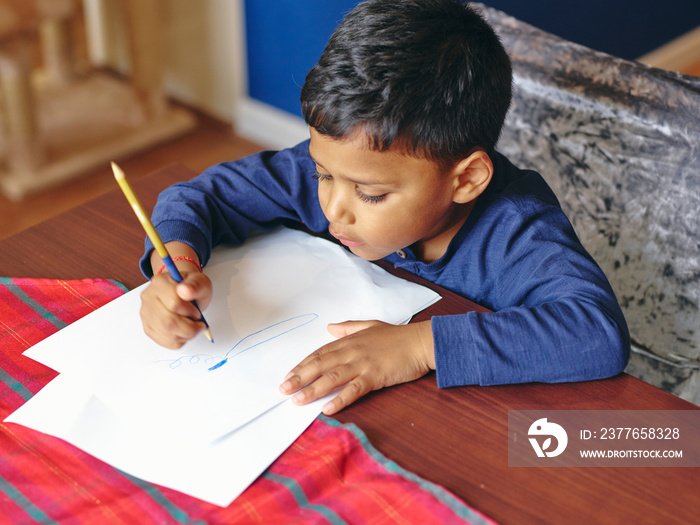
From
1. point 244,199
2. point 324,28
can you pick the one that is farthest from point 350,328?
point 324,28

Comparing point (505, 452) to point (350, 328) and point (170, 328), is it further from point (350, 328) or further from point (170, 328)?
point (170, 328)

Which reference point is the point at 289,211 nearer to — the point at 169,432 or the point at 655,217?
the point at 169,432

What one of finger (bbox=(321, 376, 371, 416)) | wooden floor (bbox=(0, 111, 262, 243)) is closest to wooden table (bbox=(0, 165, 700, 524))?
finger (bbox=(321, 376, 371, 416))

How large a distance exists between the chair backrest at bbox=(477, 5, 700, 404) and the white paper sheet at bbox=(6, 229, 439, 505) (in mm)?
523

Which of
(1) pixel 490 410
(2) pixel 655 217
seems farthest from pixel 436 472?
(2) pixel 655 217

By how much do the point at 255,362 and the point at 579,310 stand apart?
338mm

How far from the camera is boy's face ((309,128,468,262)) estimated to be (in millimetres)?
757

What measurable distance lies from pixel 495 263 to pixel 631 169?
Result: 0.42m

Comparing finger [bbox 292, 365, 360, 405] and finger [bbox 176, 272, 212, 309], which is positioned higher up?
finger [bbox 176, 272, 212, 309]

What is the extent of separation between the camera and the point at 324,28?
210cm

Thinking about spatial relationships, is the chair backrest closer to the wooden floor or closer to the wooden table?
the wooden table

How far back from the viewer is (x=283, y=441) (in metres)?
0.63

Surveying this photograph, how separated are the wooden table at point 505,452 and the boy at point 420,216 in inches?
0.7

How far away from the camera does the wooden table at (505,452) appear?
0.58 meters
